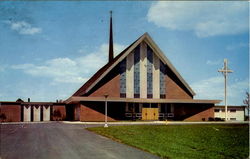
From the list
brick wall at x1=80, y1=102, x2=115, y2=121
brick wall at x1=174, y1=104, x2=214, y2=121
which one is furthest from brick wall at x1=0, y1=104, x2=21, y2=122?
brick wall at x1=174, y1=104, x2=214, y2=121

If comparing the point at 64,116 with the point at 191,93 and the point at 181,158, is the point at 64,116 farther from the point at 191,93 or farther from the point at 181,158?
the point at 181,158

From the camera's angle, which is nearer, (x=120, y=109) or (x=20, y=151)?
(x=20, y=151)

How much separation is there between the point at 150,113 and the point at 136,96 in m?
3.12

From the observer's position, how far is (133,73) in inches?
1613

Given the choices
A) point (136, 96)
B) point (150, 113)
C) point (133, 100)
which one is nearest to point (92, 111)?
point (133, 100)

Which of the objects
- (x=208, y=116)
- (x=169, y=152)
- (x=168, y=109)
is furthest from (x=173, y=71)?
(x=169, y=152)

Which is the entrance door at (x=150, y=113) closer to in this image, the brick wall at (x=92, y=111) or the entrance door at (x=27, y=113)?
the brick wall at (x=92, y=111)

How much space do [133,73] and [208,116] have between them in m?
13.0

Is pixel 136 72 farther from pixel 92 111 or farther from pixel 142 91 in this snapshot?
pixel 92 111

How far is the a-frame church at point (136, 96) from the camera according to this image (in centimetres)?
3889

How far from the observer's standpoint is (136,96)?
40906 mm

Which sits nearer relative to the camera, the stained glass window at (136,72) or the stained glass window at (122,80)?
the stained glass window at (122,80)

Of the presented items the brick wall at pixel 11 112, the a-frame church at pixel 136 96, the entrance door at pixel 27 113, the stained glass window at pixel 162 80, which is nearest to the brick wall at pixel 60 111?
the a-frame church at pixel 136 96

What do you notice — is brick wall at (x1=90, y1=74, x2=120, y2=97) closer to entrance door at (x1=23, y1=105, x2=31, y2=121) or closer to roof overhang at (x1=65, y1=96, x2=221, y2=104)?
roof overhang at (x1=65, y1=96, x2=221, y2=104)
